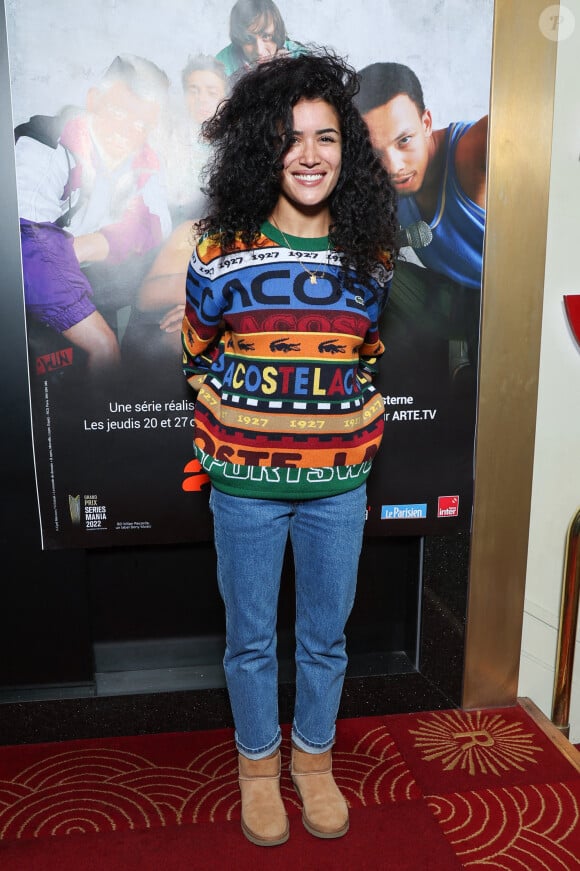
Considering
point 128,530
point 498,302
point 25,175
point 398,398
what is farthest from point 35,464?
point 498,302

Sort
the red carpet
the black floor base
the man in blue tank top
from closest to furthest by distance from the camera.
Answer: the red carpet
the man in blue tank top
the black floor base

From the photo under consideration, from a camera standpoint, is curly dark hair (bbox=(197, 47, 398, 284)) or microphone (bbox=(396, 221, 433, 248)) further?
microphone (bbox=(396, 221, 433, 248))

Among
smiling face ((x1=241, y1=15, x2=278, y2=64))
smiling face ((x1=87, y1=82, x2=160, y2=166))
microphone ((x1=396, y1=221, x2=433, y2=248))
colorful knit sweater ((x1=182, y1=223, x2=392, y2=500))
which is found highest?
smiling face ((x1=241, y1=15, x2=278, y2=64))

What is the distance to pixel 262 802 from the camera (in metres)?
1.60

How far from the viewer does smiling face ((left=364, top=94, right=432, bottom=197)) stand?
177 centimetres

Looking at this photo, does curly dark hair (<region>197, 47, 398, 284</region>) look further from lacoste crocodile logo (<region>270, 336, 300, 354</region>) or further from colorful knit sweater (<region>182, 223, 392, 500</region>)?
lacoste crocodile logo (<region>270, 336, 300, 354</region>)

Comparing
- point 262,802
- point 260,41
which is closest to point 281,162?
point 260,41

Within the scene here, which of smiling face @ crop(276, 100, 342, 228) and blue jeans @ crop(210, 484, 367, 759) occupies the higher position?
smiling face @ crop(276, 100, 342, 228)

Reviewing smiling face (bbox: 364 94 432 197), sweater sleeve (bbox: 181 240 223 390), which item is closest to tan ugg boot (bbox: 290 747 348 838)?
sweater sleeve (bbox: 181 240 223 390)

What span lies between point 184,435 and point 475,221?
0.93m

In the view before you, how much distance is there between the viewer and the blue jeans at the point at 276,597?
1510mm

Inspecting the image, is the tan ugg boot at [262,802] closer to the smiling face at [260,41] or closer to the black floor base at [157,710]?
the black floor base at [157,710]

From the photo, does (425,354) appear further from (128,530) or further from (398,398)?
(128,530)

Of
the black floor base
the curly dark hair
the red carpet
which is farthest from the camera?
the black floor base
